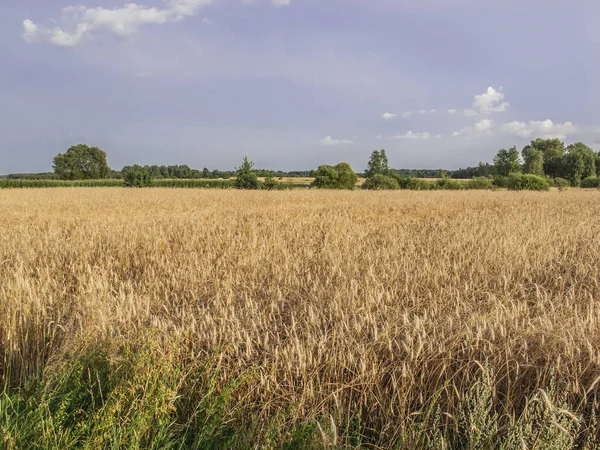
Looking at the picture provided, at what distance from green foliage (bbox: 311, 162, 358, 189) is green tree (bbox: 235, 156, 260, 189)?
14.4 m

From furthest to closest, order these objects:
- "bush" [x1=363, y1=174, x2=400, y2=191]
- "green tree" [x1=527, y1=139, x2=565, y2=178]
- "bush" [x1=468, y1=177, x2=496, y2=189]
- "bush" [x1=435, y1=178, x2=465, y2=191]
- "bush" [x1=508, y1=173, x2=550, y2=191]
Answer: "green tree" [x1=527, y1=139, x2=565, y2=178], "bush" [x1=363, y1=174, x2=400, y2=191], "bush" [x1=435, y1=178, x2=465, y2=191], "bush" [x1=468, y1=177, x2=496, y2=189], "bush" [x1=508, y1=173, x2=550, y2=191]

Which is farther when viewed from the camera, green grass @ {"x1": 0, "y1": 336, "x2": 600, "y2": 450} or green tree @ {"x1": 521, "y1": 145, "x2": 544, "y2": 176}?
green tree @ {"x1": 521, "y1": 145, "x2": 544, "y2": 176}

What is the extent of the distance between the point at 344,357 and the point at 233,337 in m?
0.76

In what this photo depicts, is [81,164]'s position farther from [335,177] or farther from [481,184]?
[481,184]

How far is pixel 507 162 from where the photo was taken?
6506cm

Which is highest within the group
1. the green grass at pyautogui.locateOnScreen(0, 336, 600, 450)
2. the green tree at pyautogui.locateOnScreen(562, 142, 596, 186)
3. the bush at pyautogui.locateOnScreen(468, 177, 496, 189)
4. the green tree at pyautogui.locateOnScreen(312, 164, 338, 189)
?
the green tree at pyautogui.locateOnScreen(562, 142, 596, 186)

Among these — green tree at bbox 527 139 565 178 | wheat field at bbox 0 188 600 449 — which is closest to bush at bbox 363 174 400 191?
green tree at bbox 527 139 565 178

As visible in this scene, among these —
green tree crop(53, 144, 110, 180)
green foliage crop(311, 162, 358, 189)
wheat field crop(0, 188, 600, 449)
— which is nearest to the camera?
wheat field crop(0, 188, 600, 449)

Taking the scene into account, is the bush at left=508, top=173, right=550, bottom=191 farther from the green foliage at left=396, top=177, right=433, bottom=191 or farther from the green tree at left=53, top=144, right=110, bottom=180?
the green tree at left=53, top=144, right=110, bottom=180

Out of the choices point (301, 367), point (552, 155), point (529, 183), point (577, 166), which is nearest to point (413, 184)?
point (529, 183)

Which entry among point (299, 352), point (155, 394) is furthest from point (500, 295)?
point (155, 394)

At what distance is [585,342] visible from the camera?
244 centimetres

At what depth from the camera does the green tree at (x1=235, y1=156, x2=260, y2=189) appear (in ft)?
157

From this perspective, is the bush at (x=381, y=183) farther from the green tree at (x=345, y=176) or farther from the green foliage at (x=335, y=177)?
the green foliage at (x=335, y=177)
